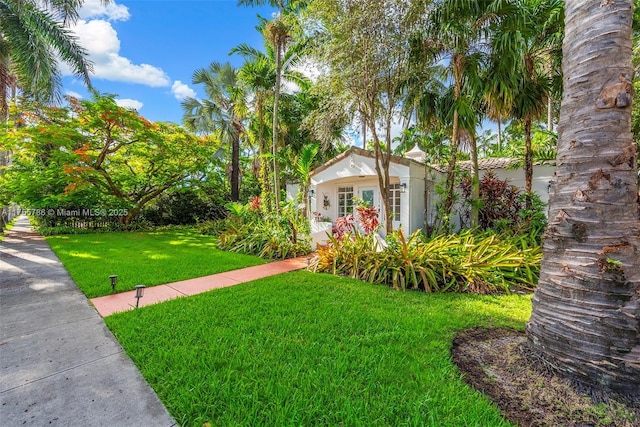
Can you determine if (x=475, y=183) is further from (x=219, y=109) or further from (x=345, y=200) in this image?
(x=219, y=109)

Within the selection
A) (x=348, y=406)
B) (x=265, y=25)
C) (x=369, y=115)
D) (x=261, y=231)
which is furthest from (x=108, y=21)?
(x=348, y=406)

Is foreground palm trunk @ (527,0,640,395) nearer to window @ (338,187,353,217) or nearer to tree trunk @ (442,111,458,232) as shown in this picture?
tree trunk @ (442,111,458,232)

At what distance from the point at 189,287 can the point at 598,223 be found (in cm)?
608

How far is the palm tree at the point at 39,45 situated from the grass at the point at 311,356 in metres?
12.4

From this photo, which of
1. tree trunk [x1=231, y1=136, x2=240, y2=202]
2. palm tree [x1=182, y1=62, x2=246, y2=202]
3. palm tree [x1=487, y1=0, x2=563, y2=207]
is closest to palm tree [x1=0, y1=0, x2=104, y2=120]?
palm tree [x1=182, y1=62, x2=246, y2=202]

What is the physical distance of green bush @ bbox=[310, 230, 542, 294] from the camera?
565cm

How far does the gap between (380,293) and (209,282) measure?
11.8 feet

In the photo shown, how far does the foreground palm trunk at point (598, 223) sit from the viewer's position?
2.19m

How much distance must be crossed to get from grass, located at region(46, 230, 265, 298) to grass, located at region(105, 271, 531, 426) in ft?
6.18

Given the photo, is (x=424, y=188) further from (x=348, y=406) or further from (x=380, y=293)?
(x=348, y=406)

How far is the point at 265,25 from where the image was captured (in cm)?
1038

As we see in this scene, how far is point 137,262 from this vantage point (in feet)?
24.9

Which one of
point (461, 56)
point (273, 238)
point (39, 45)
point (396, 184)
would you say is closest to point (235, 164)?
point (273, 238)

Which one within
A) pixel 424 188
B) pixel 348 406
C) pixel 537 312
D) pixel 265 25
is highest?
pixel 265 25
